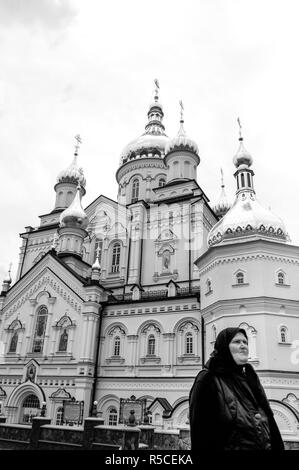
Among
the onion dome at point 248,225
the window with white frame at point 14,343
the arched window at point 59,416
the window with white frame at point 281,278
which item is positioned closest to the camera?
the window with white frame at point 281,278

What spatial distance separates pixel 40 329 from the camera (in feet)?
78.4

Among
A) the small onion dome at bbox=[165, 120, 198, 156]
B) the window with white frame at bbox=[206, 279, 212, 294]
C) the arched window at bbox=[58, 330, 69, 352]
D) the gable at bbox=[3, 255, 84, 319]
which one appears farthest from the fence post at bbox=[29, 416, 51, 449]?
the small onion dome at bbox=[165, 120, 198, 156]

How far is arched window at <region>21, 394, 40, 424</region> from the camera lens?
21.7m

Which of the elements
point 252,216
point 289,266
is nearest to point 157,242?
point 252,216

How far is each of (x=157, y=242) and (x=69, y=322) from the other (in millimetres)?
7803

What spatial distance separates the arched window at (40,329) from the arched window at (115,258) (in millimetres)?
5617

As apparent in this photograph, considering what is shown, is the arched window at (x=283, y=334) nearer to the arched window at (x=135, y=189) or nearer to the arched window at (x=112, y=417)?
the arched window at (x=112, y=417)

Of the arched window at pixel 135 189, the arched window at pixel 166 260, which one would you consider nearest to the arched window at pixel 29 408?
the arched window at pixel 166 260

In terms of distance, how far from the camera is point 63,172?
3434 centimetres

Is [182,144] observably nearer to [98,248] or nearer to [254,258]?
[98,248]

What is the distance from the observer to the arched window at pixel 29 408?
21.7 metres

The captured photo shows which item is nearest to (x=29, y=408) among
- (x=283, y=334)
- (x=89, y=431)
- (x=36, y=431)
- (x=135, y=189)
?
(x=36, y=431)

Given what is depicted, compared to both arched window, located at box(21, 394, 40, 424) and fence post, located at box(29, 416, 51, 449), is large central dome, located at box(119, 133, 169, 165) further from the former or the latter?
fence post, located at box(29, 416, 51, 449)
